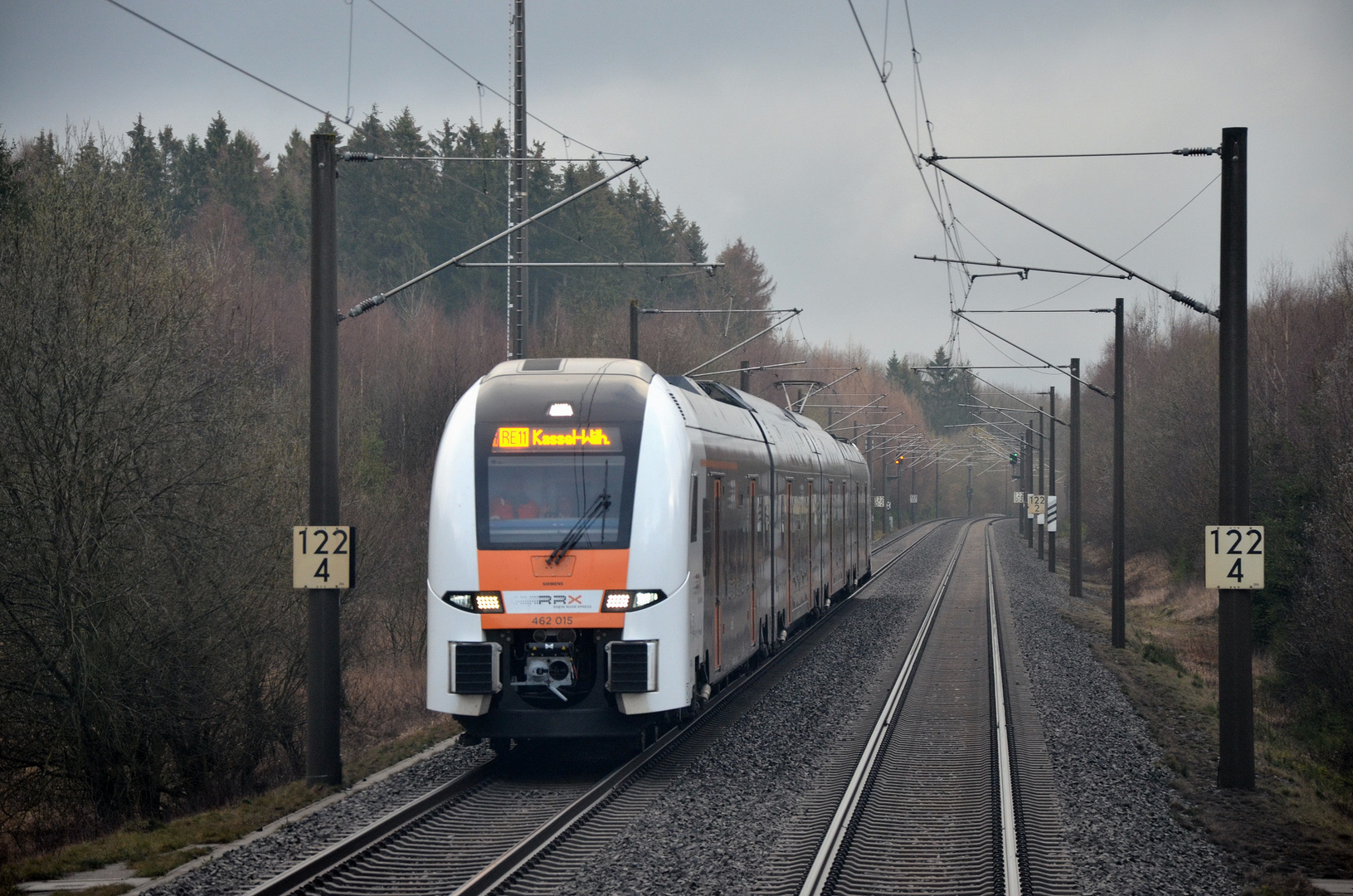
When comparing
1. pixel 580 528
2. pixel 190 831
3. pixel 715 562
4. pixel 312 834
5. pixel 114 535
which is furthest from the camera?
pixel 114 535

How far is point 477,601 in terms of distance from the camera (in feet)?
38.6

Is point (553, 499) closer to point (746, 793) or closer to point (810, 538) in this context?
point (746, 793)

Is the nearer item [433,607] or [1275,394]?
[433,607]

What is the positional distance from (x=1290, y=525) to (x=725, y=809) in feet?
66.2

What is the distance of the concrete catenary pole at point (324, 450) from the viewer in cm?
1215

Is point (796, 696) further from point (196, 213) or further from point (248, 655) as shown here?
point (196, 213)

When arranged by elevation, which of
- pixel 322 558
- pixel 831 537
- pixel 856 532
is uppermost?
pixel 322 558

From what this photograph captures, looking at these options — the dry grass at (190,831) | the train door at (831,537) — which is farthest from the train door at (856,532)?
the dry grass at (190,831)

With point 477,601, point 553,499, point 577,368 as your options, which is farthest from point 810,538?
point 477,601

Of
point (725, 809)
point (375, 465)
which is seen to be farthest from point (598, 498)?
point (375, 465)

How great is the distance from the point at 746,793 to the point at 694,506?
2.72 meters

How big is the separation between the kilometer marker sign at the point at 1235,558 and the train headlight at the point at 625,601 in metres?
4.96

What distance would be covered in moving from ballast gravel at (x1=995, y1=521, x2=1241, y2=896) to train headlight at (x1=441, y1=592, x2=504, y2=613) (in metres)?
4.99

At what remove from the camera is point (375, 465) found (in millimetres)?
30719
